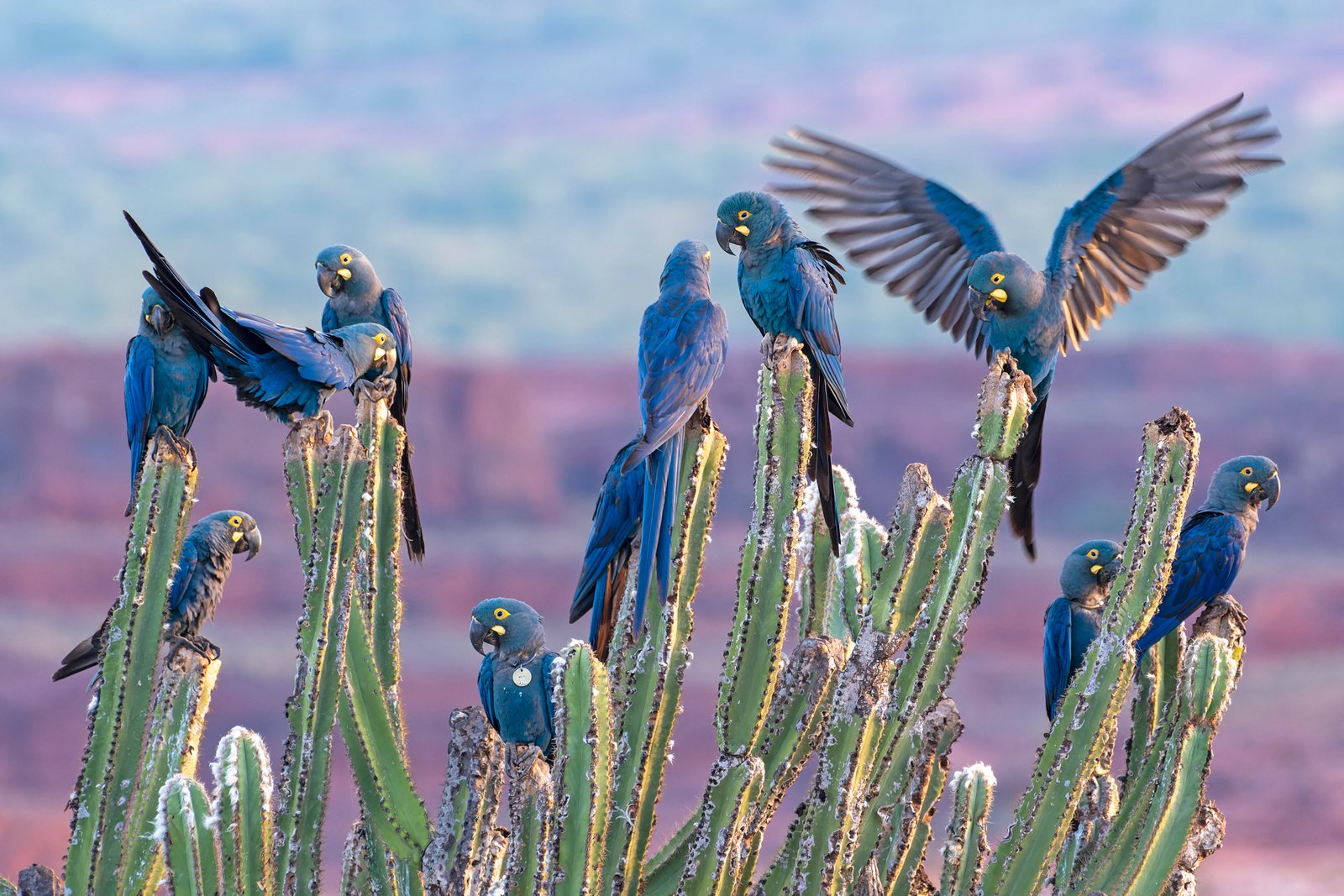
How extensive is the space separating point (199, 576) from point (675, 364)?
201cm

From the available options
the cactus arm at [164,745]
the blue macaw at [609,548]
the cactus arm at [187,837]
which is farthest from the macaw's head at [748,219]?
the cactus arm at [187,837]

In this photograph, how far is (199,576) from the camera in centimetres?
538

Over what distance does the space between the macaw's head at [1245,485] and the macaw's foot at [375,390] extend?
3.13m

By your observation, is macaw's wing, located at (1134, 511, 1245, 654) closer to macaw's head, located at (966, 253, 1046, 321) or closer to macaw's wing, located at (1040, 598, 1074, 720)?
macaw's wing, located at (1040, 598, 1074, 720)

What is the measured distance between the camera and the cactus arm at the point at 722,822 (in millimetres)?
4492

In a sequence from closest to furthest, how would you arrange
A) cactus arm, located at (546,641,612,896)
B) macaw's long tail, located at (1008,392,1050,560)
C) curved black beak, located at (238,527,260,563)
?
1. cactus arm, located at (546,641,612,896)
2. curved black beak, located at (238,527,260,563)
3. macaw's long tail, located at (1008,392,1050,560)

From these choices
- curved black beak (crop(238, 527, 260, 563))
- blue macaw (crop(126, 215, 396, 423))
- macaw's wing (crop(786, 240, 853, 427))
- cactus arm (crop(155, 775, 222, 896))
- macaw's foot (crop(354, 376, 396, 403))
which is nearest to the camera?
cactus arm (crop(155, 775, 222, 896))

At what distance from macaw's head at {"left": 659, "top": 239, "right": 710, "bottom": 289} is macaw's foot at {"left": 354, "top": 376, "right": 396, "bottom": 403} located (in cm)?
105

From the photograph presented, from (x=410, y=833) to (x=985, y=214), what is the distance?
13.6 ft

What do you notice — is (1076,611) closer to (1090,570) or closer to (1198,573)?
(1090,570)

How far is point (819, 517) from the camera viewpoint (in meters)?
5.43

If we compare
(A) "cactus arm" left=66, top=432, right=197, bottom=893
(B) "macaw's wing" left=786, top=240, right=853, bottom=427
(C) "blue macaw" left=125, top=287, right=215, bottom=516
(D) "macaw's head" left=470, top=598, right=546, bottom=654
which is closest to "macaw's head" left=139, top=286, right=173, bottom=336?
(C) "blue macaw" left=125, top=287, right=215, bottom=516

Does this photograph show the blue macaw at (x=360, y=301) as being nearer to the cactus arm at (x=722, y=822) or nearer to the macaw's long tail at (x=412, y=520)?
the macaw's long tail at (x=412, y=520)

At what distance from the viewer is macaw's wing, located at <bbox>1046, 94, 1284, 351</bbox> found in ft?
22.0
